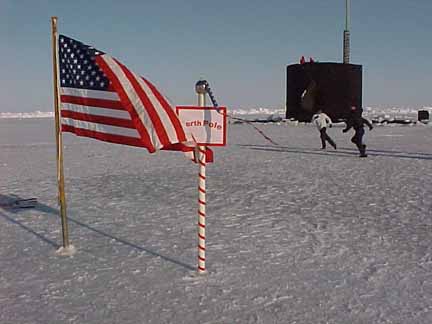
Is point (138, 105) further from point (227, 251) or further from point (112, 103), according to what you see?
point (227, 251)

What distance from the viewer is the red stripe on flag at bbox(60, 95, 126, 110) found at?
4506mm

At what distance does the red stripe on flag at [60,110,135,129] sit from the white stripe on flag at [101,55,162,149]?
0.19 metres

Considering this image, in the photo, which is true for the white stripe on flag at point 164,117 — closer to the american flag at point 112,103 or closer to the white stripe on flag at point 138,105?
the american flag at point 112,103

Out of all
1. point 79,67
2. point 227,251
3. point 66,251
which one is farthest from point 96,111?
point 227,251

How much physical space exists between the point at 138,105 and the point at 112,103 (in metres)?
0.40

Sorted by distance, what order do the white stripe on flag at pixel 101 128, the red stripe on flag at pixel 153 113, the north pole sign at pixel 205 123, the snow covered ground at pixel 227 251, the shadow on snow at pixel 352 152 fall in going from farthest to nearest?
the shadow on snow at pixel 352 152 → the white stripe on flag at pixel 101 128 → the north pole sign at pixel 205 123 → the red stripe on flag at pixel 153 113 → the snow covered ground at pixel 227 251

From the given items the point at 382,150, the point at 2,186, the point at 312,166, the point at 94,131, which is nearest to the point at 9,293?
the point at 94,131

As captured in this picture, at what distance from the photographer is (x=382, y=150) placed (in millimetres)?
17891

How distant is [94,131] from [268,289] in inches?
101

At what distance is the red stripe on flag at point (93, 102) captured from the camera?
4.51 metres

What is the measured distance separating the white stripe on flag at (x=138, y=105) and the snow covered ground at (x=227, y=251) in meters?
1.58

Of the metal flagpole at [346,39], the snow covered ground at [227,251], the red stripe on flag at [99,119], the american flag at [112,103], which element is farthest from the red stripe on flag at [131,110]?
the metal flagpole at [346,39]

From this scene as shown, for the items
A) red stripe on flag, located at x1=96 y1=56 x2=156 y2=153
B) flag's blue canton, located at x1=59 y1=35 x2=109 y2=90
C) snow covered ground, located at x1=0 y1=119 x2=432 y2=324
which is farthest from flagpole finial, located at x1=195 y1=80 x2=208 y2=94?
snow covered ground, located at x1=0 y1=119 x2=432 y2=324

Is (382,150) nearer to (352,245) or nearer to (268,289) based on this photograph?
(352,245)
